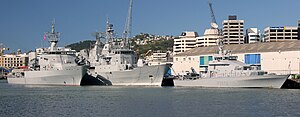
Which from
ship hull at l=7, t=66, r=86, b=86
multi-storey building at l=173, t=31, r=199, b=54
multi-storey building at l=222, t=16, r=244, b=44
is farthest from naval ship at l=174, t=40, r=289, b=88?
multi-storey building at l=173, t=31, r=199, b=54

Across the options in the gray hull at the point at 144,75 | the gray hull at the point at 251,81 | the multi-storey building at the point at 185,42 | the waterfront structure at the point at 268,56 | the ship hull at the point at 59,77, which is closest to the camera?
the gray hull at the point at 251,81

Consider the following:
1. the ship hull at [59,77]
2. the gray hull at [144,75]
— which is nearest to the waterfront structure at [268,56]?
the gray hull at [144,75]

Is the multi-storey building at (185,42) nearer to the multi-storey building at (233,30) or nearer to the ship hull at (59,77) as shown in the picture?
the multi-storey building at (233,30)

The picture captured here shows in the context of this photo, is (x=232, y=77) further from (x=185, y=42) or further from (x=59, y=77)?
(x=185, y=42)

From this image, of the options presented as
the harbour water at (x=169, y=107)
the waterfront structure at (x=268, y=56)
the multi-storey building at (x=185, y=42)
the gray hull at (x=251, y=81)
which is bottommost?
the harbour water at (x=169, y=107)

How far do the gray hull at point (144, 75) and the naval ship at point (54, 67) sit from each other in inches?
316

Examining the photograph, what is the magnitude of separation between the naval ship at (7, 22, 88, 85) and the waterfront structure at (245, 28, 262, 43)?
314ft

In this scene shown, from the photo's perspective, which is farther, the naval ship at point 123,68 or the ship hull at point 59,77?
the ship hull at point 59,77

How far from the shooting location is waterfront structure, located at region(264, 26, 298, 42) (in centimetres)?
17475

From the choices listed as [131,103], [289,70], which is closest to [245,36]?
[289,70]

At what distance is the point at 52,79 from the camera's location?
9475 cm

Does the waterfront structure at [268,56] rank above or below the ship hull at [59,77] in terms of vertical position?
above

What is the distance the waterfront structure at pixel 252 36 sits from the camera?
18573 centimetres

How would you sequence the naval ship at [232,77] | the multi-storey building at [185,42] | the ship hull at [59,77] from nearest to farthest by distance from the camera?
the naval ship at [232,77]
the ship hull at [59,77]
the multi-storey building at [185,42]
